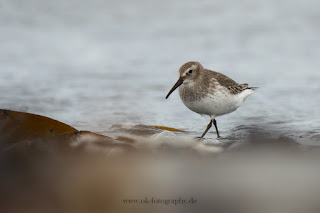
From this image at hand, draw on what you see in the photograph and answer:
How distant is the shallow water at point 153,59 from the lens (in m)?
6.51

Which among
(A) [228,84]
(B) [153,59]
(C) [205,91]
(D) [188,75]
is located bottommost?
(C) [205,91]

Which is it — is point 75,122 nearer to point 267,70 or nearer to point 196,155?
point 196,155

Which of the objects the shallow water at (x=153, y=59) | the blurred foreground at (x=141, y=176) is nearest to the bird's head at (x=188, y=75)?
the shallow water at (x=153, y=59)

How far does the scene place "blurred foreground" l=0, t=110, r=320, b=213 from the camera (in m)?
2.71

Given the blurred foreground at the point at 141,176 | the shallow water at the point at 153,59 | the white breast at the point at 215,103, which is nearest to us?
the blurred foreground at the point at 141,176

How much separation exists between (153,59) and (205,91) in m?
4.36

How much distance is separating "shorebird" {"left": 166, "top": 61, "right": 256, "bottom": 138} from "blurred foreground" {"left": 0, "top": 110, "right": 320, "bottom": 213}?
4.39 ft

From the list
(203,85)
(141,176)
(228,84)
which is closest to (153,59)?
(228,84)

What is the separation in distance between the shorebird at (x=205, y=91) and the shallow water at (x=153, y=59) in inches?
18.0

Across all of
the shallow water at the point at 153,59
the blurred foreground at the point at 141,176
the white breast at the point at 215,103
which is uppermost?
the shallow water at the point at 153,59

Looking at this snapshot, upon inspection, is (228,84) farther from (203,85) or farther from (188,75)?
(188,75)

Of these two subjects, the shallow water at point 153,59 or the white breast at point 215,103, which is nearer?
the white breast at point 215,103

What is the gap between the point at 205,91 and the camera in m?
5.03

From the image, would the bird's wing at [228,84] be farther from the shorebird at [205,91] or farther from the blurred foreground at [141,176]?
the blurred foreground at [141,176]
